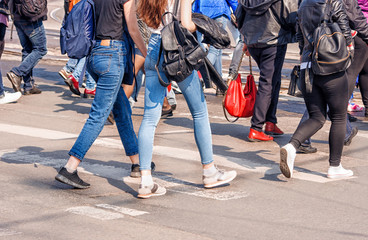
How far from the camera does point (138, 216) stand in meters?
5.02

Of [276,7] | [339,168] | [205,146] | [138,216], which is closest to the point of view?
[138,216]

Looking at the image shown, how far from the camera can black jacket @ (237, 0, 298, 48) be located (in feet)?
26.0

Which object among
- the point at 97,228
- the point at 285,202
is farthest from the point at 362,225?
the point at 97,228

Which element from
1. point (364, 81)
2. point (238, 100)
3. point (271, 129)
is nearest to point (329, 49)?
point (238, 100)

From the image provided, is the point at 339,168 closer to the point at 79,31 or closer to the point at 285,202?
the point at 285,202

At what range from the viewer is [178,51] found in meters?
5.36

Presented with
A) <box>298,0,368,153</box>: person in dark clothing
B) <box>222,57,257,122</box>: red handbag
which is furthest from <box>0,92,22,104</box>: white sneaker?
<box>298,0,368,153</box>: person in dark clothing

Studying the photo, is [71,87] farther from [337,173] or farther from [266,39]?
[337,173]

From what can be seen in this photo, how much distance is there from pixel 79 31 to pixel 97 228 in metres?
1.88

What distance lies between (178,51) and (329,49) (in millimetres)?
1414

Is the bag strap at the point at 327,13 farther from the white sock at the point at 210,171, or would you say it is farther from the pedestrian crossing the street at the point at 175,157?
the white sock at the point at 210,171

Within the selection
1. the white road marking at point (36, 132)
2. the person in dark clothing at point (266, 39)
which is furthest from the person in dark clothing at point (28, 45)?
the person in dark clothing at point (266, 39)

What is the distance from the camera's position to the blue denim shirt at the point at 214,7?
1140 centimetres

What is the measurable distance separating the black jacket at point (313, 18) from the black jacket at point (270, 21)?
158 cm
